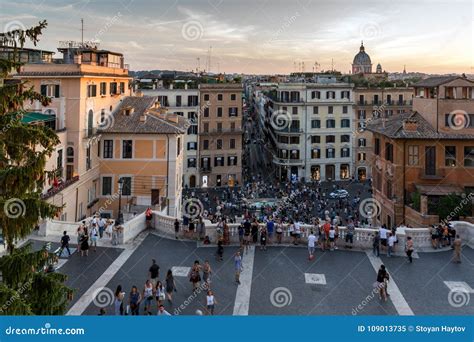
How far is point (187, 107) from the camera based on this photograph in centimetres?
6278

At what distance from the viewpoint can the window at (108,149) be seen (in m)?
35.5

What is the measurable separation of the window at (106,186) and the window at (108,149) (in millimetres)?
1575

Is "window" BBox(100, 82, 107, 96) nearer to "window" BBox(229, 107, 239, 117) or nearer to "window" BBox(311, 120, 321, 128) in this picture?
"window" BBox(229, 107, 239, 117)

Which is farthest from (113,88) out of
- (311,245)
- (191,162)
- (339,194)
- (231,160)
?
(231,160)

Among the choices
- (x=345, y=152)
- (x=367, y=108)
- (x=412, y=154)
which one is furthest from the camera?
(x=367, y=108)

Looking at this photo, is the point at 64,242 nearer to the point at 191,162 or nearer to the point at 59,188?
the point at 59,188

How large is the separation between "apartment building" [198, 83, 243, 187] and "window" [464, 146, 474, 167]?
35.8m

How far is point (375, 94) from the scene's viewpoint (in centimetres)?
7056

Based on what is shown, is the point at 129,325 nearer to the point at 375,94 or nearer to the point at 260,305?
the point at 260,305

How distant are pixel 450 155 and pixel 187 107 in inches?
1450

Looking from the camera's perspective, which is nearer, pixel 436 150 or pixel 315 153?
pixel 436 150

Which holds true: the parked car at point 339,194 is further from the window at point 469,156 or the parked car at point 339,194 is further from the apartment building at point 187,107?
the window at point 469,156

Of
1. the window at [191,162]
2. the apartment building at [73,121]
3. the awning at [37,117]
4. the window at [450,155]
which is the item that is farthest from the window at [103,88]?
the window at [191,162]

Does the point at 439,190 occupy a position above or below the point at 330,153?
below
